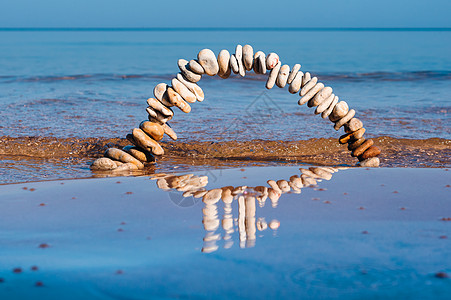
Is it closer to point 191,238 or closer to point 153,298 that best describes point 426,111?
point 191,238

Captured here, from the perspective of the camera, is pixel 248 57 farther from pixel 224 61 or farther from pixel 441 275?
pixel 441 275

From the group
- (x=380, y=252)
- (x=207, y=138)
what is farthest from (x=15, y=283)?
(x=207, y=138)

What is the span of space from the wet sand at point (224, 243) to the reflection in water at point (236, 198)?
0.01 meters

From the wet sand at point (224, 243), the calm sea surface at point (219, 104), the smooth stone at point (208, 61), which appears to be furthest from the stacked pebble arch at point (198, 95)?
the calm sea surface at point (219, 104)

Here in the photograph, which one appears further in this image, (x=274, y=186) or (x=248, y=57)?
(x=248, y=57)

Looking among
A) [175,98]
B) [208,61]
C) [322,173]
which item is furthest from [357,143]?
[175,98]

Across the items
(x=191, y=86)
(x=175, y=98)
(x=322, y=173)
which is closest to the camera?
(x=322, y=173)

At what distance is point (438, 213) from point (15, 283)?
2.09 m

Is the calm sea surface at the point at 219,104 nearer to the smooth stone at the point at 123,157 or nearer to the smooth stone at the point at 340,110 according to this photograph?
the smooth stone at the point at 340,110

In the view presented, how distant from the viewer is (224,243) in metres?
2.30

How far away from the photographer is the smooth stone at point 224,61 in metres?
4.03

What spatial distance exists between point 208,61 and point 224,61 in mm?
125

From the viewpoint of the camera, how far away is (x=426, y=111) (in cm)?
855

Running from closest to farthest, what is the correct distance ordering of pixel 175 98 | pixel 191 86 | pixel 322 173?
pixel 322 173, pixel 175 98, pixel 191 86
